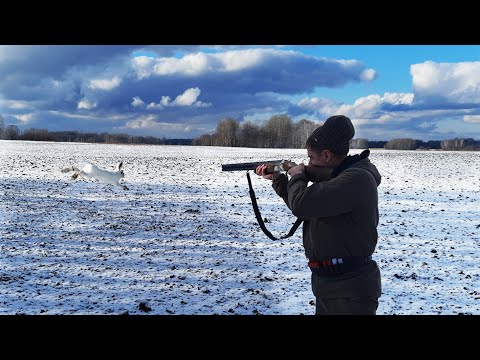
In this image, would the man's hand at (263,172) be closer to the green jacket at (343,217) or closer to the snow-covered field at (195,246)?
the green jacket at (343,217)

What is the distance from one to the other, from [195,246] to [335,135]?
19.0ft

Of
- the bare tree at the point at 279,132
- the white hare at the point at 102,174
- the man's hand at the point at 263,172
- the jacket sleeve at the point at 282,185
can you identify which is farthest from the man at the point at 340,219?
the white hare at the point at 102,174

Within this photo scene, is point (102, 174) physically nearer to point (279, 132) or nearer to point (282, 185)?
point (279, 132)

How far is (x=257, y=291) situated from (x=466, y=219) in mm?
7469

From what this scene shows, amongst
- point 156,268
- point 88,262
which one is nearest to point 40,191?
point 88,262

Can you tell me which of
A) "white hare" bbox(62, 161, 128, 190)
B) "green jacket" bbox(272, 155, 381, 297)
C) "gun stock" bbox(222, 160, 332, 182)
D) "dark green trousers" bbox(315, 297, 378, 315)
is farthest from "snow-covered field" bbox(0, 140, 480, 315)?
"dark green trousers" bbox(315, 297, 378, 315)

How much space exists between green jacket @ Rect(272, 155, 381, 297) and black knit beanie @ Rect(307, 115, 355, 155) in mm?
112

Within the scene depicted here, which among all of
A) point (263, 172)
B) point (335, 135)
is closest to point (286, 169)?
point (263, 172)

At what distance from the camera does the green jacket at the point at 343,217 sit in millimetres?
2105

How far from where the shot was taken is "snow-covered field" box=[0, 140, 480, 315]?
5273 mm
